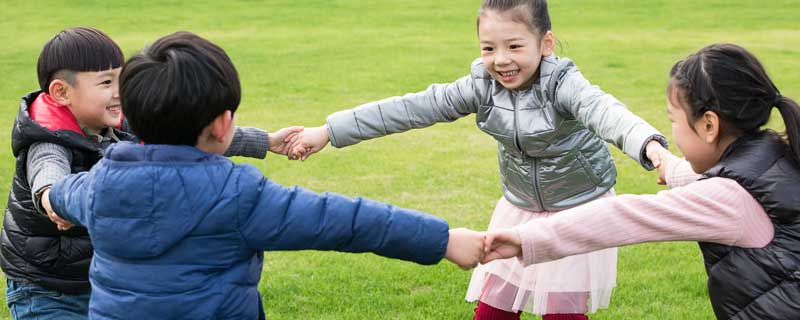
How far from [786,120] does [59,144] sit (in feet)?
7.72

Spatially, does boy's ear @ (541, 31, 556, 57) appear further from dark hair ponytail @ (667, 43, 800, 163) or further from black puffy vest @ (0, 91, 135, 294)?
black puffy vest @ (0, 91, 135, 294)

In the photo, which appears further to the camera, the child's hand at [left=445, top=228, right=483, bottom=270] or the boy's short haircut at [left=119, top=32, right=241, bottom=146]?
the child's hand at [left=445, top=228, right=483, bottom=270]

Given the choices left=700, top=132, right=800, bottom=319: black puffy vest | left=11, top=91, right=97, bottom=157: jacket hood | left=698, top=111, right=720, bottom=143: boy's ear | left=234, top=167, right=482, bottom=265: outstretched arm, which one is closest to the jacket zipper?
left=698, top=111, right=720, bottom=143: boy's ear

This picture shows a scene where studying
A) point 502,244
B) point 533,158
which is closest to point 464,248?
point 502,244

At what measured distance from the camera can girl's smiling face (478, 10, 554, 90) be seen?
373 centimetres

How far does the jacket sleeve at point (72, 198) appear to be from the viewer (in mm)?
2668

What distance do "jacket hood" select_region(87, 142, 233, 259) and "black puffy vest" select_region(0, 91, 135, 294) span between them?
36.1 inches

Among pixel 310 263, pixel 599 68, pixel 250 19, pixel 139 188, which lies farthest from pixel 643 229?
pixel 250 19

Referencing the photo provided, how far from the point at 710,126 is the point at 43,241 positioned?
2312 millimetres

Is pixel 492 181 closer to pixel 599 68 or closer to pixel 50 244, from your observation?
pixel 50 244

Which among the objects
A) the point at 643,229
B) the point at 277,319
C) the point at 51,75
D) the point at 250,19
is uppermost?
the point at 51,75

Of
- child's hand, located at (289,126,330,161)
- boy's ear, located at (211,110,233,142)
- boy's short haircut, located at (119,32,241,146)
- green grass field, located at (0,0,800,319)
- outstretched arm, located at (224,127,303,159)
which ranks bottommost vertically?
green grass field, located at (0,0,800,319)

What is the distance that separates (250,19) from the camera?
18.1 metres

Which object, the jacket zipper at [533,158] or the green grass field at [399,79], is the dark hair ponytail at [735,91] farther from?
the green grass field at [399,79]
